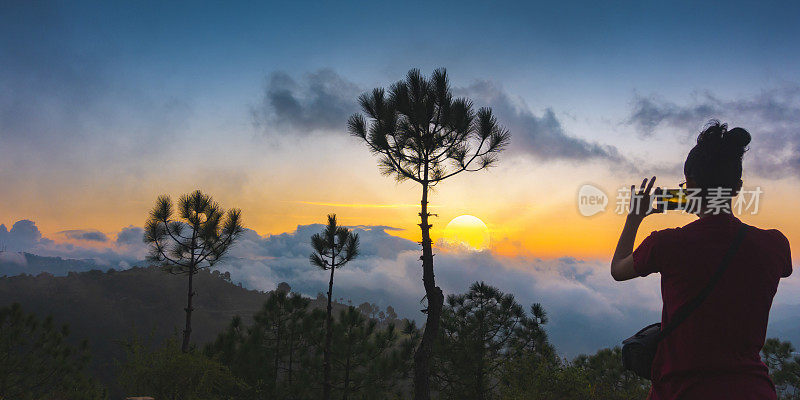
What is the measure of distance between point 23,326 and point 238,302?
19376 centimetres

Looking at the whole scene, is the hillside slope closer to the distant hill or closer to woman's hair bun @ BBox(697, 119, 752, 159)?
the distant hill

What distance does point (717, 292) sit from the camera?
1802 millimetres

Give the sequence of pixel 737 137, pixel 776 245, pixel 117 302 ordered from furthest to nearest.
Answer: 1. pixel 117 302
2. pixel 737 137
3. pixel 776 245

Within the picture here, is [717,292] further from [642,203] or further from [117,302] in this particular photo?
[117,302]

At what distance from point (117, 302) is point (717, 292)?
19763cm

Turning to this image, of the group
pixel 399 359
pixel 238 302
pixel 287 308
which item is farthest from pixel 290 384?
pixel 238 302

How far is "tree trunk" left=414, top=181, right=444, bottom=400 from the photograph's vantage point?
11352 mm

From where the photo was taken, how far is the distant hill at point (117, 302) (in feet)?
454

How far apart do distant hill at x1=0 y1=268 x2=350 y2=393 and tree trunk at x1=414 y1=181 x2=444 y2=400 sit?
412 ft

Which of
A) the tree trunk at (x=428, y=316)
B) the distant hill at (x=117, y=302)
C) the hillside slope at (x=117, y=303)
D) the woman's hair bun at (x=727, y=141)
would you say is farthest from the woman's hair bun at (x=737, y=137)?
the distant hill at (x=117, y=302)

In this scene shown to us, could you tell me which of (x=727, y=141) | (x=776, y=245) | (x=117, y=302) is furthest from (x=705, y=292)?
(x=117, y=302)

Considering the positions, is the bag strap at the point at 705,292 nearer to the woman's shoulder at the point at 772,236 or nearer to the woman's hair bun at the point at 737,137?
the woman's shoulder at the point at 772,236

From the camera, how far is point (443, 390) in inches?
723

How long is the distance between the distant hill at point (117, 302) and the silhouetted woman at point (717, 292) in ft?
445
